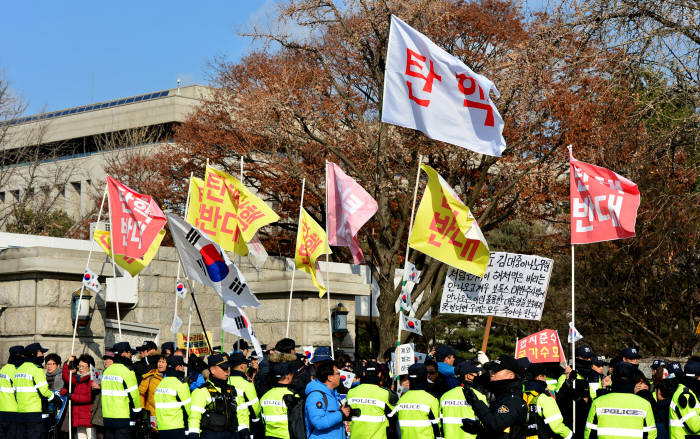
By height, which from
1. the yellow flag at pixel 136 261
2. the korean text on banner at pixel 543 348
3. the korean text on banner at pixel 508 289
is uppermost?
the yellow flag at pixel 136 261

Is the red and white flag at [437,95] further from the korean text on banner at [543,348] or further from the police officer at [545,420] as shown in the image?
the police officer at [545,420]

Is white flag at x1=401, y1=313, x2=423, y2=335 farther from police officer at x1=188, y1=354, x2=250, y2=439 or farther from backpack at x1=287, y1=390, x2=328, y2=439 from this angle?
backpack at x1=287, y1=390, x2=328, y2=439

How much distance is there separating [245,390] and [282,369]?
0.48m

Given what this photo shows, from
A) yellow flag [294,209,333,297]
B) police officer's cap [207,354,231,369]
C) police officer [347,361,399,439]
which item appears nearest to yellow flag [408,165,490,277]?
yellow flag [294,209,333,297]

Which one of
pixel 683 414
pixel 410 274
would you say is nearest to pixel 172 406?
pixel 410 274

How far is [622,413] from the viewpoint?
340 inches

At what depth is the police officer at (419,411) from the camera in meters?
9.81

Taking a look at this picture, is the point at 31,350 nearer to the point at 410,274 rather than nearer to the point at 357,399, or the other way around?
the point at 357,399

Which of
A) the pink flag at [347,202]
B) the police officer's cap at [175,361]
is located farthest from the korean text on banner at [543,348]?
the police officer's cap at [175,361]

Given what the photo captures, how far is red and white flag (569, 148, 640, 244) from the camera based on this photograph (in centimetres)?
1442

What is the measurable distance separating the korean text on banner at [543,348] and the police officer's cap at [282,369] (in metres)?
5.23

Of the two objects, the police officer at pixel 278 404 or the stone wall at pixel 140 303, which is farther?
the stone wall at pixel 140 303

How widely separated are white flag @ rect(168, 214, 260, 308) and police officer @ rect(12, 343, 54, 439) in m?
2.26

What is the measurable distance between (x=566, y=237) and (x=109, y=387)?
67.3ft
